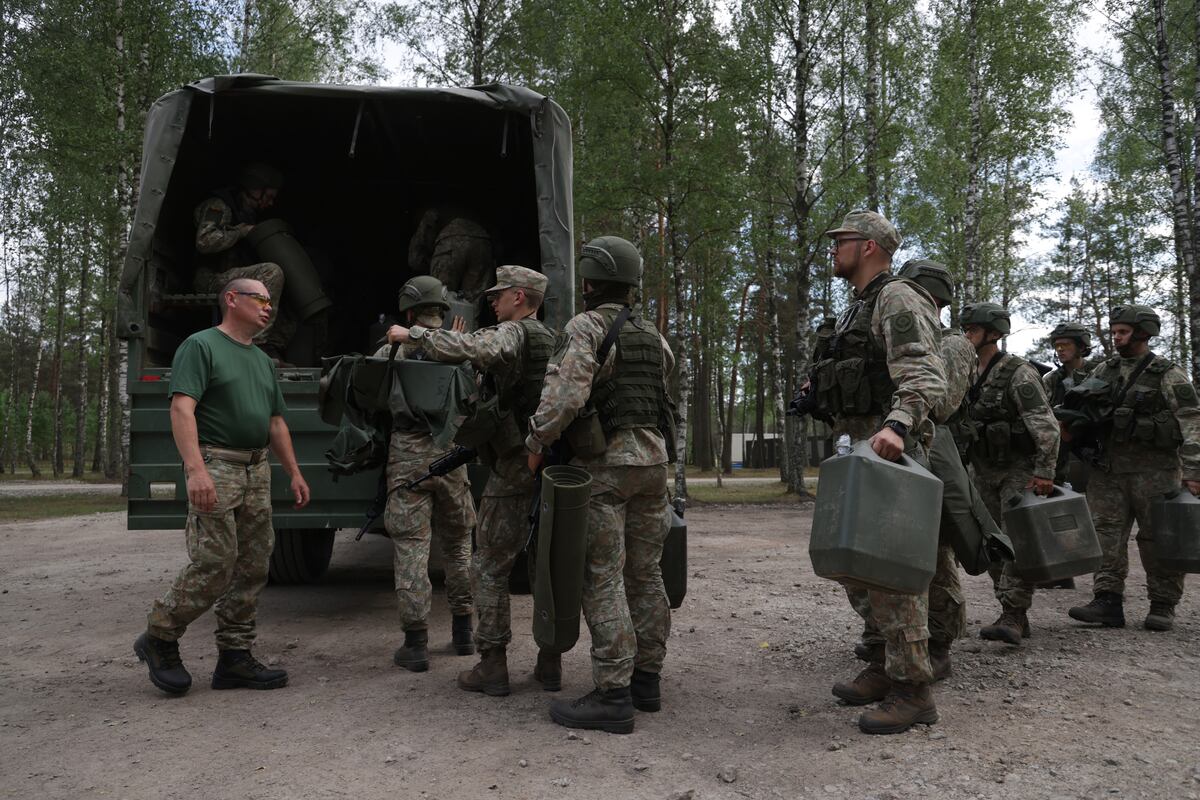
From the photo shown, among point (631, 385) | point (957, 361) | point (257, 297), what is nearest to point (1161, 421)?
point (957, 361)

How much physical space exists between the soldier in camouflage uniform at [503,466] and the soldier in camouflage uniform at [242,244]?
90.8 inches

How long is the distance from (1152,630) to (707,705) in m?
3.16

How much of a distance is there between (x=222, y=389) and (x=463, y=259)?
293 cm

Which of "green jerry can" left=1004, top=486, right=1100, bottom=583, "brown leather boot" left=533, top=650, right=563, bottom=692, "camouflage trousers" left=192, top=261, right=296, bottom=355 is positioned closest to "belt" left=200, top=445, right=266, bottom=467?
"brown leather boot" left=533, top=650, right=563, bottom=692

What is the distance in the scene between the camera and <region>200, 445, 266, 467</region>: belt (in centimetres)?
379

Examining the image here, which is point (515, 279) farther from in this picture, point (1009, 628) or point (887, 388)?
point (1009, 628)

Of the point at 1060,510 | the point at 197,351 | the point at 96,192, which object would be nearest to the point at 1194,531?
the point at 1060,510

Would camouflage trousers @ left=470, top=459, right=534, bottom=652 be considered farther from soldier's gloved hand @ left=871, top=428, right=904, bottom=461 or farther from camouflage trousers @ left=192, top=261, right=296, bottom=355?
camouflage trousers @ left=192, top=261, right=296, bottom=355

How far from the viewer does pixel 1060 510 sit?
4504 millimetres

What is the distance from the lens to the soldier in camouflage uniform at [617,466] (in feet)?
11.1

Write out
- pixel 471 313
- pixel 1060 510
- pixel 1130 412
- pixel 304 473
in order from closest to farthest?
pixel 1060 510 → pixel 304 473 → pixel 1130 412 → pixel 471 313

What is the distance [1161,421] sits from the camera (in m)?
5.30

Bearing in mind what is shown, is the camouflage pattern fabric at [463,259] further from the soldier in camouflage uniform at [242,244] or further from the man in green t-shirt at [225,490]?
the man in green t-shirt at [225,490]

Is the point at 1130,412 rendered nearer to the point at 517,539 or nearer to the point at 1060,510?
the point at 1060,510
